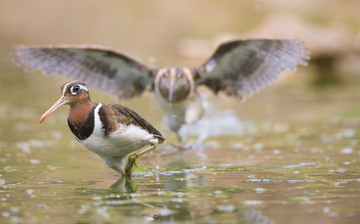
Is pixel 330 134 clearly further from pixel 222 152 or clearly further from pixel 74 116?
pixel 74 116

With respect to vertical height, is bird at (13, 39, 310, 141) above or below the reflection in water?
above

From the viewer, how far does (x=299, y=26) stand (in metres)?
26.5

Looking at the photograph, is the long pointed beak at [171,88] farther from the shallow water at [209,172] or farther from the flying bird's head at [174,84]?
the shallow water at [209,172]

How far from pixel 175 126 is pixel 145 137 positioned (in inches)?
149

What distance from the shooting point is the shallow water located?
7039mm

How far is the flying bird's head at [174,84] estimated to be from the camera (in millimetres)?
12133

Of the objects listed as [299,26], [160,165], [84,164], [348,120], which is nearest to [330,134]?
[348,120]

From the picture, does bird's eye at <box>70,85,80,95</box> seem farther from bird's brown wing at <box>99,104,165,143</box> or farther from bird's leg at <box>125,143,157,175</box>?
bird's leg at <box>125,143,157,175</box>

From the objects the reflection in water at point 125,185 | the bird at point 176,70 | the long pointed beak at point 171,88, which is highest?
the bird at point 176,70

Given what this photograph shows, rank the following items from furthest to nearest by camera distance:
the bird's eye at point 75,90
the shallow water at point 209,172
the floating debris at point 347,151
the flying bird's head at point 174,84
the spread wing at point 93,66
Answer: the spread wing at point 93,66, the flying bird's head at point 174,84, the floating debris at point 347,151, the bird's eye at point 75,90, the shallow water at point 209,172

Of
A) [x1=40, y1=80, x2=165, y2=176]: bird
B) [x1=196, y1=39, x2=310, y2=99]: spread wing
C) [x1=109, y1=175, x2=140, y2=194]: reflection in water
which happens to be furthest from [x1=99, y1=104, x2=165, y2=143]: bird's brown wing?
[x1=196, y1=39, x2=310, y2=99]: spread wing

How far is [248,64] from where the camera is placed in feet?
41.2

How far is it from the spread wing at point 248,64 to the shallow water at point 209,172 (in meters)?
1.02

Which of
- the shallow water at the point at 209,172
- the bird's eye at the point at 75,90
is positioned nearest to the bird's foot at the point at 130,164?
the shallow water at the point at 209,172
